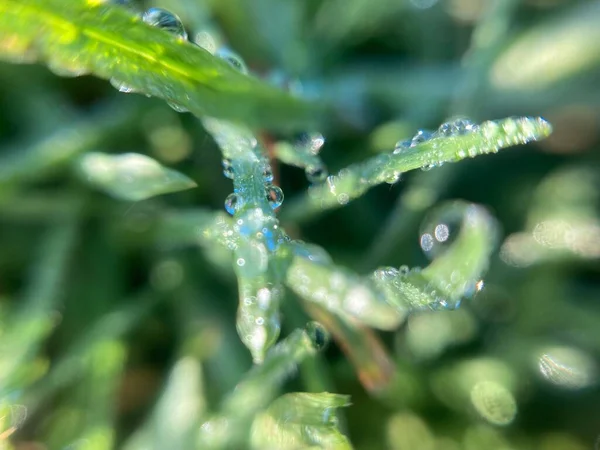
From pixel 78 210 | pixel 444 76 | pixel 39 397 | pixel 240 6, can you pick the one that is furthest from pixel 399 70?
pixel 39 397

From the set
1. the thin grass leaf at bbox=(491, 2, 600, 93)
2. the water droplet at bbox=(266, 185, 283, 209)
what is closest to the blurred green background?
the thin grass leaf at bbox=(491, 2, 600, 93)

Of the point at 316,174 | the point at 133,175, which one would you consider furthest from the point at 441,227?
the point at 133,175

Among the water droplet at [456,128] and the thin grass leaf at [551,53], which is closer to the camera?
the water droplet at [456,128]

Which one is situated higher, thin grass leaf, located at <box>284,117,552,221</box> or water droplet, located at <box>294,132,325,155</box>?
thin grass leaf, located at <box>284,117,552,221</box>

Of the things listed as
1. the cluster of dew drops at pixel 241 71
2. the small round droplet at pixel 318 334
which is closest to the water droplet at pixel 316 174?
the cluster of dew drops at pixel 241 71

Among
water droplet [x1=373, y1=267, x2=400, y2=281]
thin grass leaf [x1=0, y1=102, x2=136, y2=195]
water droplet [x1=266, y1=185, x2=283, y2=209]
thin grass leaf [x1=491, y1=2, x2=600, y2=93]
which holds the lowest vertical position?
thin grass leaf [x1=0, y1=102, x2=136, y2=195]

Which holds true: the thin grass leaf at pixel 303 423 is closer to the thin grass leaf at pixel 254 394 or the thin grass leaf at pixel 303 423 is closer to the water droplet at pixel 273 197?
the thin grass leaf at pixel 254 394

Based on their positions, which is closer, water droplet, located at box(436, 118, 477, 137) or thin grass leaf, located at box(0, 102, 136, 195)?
water droplet, located at box(436, 118, 477, 137)

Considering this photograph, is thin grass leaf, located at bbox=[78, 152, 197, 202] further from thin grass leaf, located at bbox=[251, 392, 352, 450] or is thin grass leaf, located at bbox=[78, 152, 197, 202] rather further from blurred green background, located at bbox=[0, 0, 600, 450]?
thin grass leaf, located at bbox=[251, 392, 352, 450]
